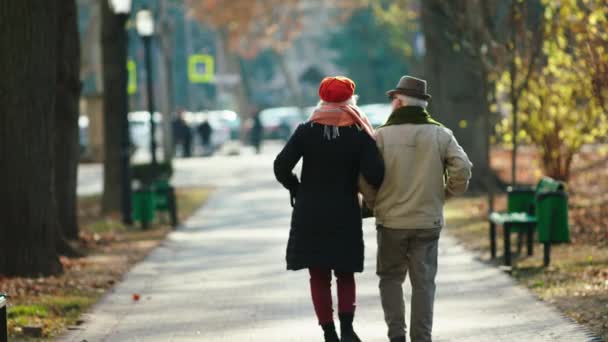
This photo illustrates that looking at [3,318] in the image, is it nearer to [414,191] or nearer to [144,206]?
[414,191]

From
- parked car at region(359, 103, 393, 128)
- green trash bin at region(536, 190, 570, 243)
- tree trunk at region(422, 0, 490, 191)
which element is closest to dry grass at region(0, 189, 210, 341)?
green trash bin at region(536, 190, 570, 243)

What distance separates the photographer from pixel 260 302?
11.8 meters

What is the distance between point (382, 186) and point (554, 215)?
554 cm

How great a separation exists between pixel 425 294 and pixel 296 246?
79 cm

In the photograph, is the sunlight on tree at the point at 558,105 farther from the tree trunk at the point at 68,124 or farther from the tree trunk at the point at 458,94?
the tree trunk at the point at 68,124

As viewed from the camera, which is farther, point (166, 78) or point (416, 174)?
point (166, 78)

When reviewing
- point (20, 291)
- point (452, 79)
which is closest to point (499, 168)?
point (452, 79)

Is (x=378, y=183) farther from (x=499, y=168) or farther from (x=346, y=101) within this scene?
(x=499, y=168)

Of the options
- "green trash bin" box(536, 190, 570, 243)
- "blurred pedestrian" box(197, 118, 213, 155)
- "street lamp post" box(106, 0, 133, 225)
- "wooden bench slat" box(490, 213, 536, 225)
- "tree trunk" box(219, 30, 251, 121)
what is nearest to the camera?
"green trash bin" box(536, 190, 570, 243)

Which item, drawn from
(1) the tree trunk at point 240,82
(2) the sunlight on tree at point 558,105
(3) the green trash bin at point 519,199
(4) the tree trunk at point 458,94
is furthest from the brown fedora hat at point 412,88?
(1) the tree trunk at point 240,82

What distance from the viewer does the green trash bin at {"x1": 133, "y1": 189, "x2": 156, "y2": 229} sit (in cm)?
2028

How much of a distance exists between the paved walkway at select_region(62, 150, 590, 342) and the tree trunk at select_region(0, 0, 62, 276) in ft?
3.08

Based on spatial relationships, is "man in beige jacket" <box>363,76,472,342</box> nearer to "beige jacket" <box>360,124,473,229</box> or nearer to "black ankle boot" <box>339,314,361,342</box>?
"beige jacket" <box>360,124,473,229</box>

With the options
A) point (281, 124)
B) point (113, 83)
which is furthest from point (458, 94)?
point (281, 124)
